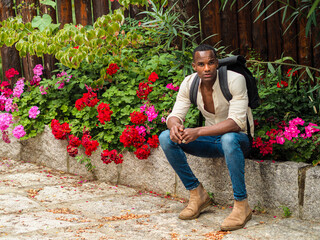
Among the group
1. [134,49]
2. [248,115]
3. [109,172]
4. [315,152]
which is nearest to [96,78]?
[134,49]

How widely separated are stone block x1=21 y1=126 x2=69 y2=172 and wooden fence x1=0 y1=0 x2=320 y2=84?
36.9 inches

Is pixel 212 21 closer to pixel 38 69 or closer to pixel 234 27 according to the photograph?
pixel 234 27

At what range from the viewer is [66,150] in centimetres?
495

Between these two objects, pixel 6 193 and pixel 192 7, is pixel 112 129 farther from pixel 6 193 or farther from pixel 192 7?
pixel 192 7

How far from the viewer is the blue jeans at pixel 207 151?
10.2ft

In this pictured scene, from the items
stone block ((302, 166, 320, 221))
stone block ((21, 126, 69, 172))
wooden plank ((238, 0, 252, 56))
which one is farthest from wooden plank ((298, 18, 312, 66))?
stone block ((21, 126, 69, 172))

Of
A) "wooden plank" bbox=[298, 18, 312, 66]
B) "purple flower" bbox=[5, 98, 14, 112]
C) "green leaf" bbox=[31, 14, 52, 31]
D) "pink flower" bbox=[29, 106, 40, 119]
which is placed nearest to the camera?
"wooden plank" bbox=[298, 18, 312, 66]

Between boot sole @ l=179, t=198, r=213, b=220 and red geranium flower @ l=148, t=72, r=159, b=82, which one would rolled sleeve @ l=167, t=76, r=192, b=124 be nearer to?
boot sole @ l=179, t=198, r=213, b=220

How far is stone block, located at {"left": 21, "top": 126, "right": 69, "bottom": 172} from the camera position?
500 centimetres

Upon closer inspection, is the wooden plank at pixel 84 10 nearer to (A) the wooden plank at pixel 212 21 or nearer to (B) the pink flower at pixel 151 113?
(A) the wooden plank at pixel 212 21

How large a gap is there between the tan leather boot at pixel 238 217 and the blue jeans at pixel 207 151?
55mm

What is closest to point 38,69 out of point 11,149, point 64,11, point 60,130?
point 64,11

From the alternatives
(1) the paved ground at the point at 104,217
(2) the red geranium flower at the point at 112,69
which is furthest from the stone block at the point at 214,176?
(2) the red geranium flower at the point at 112,69

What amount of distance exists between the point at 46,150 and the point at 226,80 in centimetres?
271
